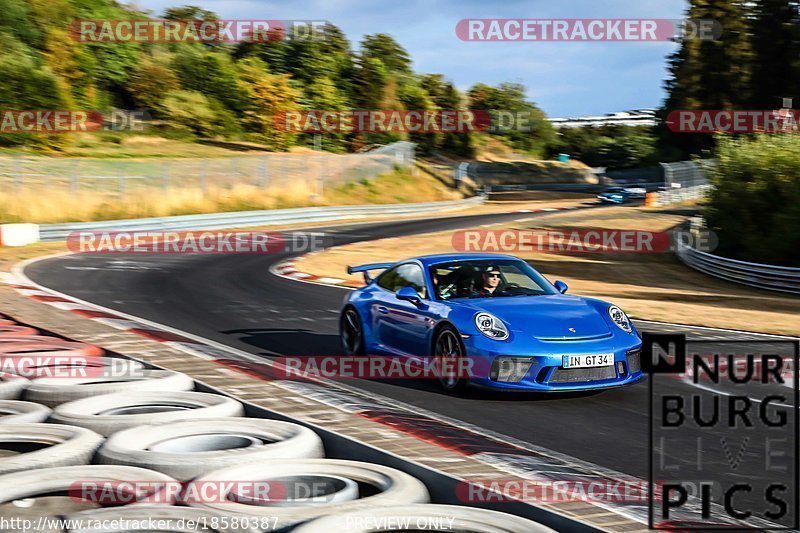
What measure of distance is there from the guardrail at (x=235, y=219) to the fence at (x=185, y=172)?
12.9ft

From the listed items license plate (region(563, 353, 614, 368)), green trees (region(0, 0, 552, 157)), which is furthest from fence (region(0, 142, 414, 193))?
license plate (region(563, 353, 614, 368))

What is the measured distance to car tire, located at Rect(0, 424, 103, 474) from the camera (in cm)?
508

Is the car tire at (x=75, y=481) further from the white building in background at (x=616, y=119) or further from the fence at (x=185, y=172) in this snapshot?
the white building in background at (x=616, y=119)

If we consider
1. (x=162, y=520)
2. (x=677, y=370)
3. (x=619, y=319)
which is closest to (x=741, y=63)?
(x=677, y=370)

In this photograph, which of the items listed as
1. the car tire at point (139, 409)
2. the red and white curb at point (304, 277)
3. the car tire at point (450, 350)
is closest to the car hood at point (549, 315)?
the car tire at point (450, 350)

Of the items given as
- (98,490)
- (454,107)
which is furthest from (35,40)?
(98,490)

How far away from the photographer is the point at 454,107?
95.9 meters

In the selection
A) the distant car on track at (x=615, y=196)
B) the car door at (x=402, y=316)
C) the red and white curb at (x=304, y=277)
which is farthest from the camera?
the distant car on track at (x=615, y=196)

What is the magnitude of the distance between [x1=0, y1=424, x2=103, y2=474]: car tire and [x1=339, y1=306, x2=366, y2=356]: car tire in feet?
16.0

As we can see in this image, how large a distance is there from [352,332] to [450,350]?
2133 mm

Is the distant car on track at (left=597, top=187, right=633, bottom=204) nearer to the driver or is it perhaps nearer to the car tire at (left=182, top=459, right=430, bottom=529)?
the driver

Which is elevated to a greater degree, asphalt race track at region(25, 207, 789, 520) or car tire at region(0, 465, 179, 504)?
car tire at region(0, 465, 179, 504)

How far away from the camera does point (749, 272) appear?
1013 inches

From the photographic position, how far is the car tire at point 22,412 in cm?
608
